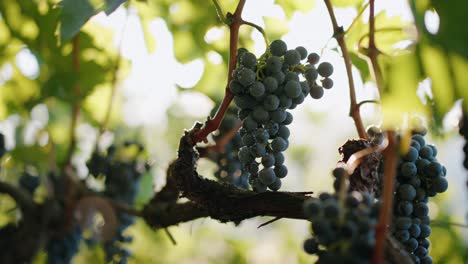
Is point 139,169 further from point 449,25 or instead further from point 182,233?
point 182,233

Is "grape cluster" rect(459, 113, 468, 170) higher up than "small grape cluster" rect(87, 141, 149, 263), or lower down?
higher up

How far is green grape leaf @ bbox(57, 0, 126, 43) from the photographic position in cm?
89

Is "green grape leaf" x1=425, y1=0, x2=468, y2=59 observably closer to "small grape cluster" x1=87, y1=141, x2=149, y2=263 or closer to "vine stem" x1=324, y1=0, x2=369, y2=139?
"vine stem" x1=324, y1=0, x2=369, y2=139

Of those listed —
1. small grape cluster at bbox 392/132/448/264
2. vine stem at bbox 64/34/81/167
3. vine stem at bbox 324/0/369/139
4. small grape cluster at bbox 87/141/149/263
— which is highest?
vine stem at bbox 324/0/369/139

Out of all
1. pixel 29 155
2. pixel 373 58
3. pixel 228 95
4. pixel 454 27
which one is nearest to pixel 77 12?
pixel 228 95

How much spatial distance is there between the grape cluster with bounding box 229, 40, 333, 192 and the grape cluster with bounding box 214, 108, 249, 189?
38cm

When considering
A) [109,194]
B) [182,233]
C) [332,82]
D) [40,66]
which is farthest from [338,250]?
[182,233]

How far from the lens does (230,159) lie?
130 cm

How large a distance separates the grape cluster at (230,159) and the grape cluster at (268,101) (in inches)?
15.0

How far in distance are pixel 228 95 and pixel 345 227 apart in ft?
1.19

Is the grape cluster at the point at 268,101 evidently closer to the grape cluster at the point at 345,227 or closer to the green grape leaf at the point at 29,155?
the grape cluster at the point at 345,227

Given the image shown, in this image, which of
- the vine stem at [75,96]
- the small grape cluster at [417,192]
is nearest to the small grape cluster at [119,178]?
the vine stem at [75,96]

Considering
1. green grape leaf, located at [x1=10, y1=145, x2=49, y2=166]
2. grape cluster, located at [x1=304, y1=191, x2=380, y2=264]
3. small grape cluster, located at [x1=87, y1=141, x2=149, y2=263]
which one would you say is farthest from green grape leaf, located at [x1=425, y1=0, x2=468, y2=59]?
green grape leaf, located at [x1=10, y1=145, x2=49, y2=166]

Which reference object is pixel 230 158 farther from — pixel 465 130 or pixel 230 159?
pixel 465 130
